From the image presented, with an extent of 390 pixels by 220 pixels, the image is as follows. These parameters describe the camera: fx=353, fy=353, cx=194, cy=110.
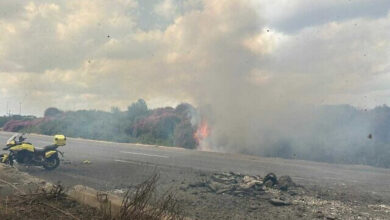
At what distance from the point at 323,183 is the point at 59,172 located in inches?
352

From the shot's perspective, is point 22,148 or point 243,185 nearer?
point 243,185

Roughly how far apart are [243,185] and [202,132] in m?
16.5

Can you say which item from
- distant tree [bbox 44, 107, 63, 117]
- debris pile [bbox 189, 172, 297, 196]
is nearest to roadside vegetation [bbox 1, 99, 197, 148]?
distant tree [bbox 44, 107, 63, 117]

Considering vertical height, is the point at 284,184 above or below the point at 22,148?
below

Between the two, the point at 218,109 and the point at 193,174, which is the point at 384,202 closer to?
the point at 193,174

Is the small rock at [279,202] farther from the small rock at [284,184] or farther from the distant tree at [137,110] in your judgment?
the distant tree at [137,110]

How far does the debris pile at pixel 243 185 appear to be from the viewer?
9555 millimetres

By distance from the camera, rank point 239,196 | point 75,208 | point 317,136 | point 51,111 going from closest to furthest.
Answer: point 75,208
point 239,196
point 317,136
point 51,111

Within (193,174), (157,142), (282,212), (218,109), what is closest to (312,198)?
(282,212)

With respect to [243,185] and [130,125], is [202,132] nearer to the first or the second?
[130,125]

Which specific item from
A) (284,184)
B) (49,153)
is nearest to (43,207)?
(284,184)

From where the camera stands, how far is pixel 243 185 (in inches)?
392

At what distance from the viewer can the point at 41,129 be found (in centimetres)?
4147

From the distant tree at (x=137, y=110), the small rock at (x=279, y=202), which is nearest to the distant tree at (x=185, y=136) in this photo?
the distant tree at (x=137, y=110)
